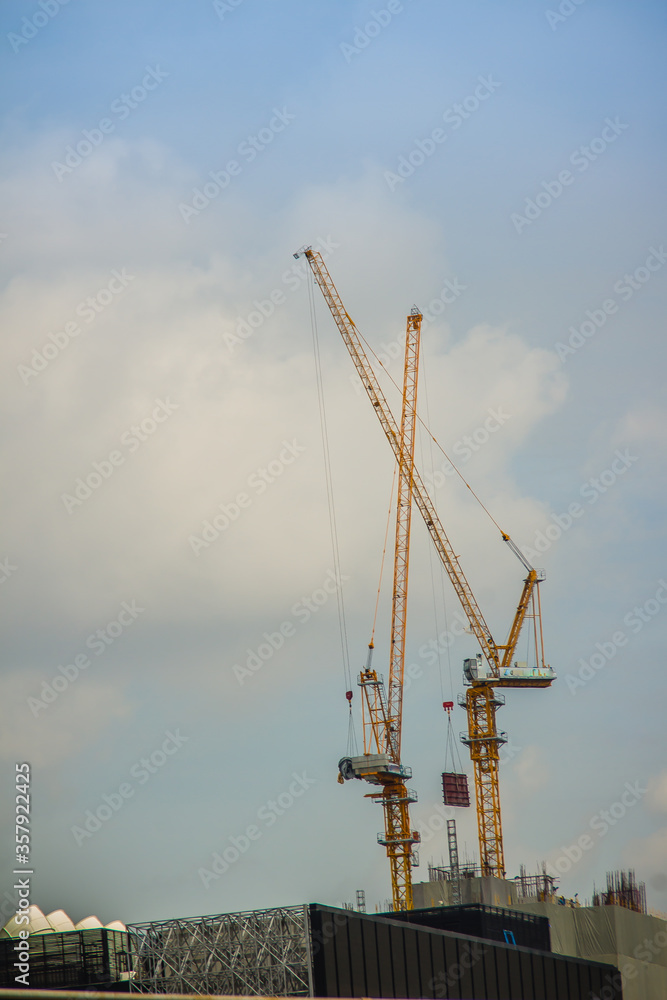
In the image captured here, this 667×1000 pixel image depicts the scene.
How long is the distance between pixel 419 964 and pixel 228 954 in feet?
39.6

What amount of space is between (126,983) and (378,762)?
93.1m

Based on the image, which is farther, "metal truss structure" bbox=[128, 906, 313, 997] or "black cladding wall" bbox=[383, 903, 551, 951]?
"black cladding wall" bbox=[383, 903, 551, 951]

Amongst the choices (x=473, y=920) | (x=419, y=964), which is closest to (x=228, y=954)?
(x=419, y=964)

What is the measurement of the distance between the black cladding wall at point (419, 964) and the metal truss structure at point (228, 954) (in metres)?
1.46

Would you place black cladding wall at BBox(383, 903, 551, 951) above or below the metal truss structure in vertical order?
above

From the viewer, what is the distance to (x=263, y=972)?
7262cm

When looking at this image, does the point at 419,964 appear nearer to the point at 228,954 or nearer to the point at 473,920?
the point at 228,954

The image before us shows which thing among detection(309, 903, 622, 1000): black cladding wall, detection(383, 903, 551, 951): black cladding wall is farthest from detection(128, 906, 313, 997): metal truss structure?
detection(383, 903, 551, 951): black cladding wall

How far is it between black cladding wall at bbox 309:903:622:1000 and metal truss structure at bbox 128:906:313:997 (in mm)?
1463

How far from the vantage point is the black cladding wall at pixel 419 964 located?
71.2 metres

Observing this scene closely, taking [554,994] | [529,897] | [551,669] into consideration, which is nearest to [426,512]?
[551,669]

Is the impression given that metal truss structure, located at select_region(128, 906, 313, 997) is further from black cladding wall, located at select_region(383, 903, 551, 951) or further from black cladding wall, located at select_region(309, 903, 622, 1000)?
black cladding wall, located at select_region(383, 903, 551, 951)

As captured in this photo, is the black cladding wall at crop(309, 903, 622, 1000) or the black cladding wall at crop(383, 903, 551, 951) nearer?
the black cladding wall at crop(309, 903, 622, 1000)

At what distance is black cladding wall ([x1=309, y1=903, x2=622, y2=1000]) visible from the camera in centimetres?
7119
